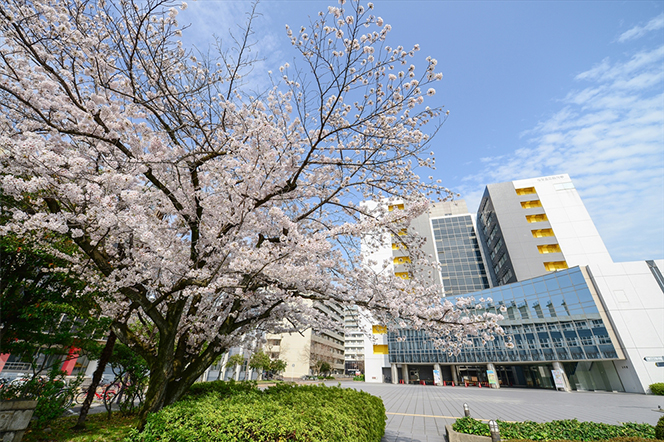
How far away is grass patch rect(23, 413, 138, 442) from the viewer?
552cm

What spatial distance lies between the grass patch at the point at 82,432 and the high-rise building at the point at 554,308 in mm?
17312

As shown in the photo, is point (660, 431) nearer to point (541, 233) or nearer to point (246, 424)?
point (246, 424)

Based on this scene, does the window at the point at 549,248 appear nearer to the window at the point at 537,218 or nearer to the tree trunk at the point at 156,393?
the window at the point at 537,218

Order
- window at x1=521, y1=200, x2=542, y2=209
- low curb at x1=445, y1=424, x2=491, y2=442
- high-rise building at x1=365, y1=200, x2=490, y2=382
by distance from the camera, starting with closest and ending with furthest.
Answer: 1. low curb at x1=445, y1=424, x2=491, y2=442
2. window at x1=521, y1=200, x2=542, y2=209
3. high-rise building at x1=365, y1=200, x2=490, y2=382

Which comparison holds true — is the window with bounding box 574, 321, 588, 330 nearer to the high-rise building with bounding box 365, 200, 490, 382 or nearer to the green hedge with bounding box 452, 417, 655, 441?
the high-rise building with bounding box 365, 200, 490, 382

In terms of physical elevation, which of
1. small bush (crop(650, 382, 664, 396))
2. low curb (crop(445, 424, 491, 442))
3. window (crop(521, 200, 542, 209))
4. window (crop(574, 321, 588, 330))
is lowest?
low curb (crop(445, 424, 491, 442))

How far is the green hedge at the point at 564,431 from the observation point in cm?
623

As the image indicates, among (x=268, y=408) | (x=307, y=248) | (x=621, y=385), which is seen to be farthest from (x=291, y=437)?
(x=621, y=385)

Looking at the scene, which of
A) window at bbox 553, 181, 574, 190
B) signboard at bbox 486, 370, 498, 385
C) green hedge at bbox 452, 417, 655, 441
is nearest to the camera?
green hedge at bbox 452, 417, 655, 441

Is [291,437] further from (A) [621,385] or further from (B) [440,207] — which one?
(B) [440,207]

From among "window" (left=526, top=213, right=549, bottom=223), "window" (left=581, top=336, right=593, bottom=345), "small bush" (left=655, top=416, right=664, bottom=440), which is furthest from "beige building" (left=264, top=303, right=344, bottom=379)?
"small bush" (left=655, top=416, right=664, bottom=440)

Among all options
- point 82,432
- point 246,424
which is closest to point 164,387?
point 246,424

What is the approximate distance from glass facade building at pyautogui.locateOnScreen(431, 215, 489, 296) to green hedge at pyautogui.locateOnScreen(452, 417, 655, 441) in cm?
3639

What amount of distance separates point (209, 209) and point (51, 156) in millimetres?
2712
